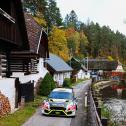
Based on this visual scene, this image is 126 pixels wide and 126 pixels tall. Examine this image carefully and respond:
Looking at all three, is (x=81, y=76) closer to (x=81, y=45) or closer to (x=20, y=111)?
(x=81, y=45)

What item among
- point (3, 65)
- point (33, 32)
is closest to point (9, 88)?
point (3, 65)

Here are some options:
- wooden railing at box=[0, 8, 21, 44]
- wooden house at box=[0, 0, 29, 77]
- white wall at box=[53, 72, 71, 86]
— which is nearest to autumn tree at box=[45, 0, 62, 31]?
white wall at box=[53, 72, 71, 86]

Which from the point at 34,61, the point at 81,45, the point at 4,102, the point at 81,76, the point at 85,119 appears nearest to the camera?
the point at 4,102

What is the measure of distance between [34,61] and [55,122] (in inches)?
734

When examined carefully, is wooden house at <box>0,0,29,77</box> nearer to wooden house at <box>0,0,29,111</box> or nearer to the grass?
wooden house at <box>0,0,29,111</box>

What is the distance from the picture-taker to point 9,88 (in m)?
26.5

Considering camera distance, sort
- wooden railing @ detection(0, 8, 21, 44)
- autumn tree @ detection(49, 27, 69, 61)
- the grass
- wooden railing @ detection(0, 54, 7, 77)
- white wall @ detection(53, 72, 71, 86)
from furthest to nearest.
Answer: autumn tree @ detection(49, 27, 69, 61) < white wall @ detection(53, 72, 71, 86) < wooden railing @ detection(0, 54, 7, 77) < wooden railing @ detection(0, 8, 21, 44) < the grass

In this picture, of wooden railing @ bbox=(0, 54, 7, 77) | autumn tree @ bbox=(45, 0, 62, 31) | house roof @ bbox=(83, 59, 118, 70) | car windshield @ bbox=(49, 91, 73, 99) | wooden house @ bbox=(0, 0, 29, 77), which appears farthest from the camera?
house roof @ bbox=(83, 59, 118, 70)

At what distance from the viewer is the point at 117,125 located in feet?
82.8

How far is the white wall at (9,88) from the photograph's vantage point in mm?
24973

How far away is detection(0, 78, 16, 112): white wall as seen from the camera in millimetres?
24973

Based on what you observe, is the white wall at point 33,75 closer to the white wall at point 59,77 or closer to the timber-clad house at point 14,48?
the timber-clad house at point 14,48

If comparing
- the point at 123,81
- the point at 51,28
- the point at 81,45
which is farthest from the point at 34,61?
the point at 81,45

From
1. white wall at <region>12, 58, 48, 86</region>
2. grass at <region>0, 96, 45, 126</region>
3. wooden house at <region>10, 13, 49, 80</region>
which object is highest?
wooden house at <region>10, 13, 49, 80</region>
